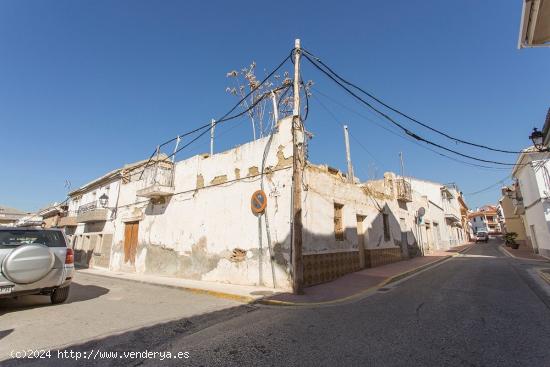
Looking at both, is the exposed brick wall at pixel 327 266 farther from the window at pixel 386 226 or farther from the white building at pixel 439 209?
the white building at pixel 439 209

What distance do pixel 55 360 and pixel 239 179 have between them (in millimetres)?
Answer: 7643

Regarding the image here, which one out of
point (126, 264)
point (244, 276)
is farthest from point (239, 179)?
point (126, 264)

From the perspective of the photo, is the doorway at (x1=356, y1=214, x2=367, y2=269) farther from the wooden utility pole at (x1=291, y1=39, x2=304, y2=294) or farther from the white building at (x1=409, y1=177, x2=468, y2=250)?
the white building at (x1=409, y1=177, x2=468, y2=250)

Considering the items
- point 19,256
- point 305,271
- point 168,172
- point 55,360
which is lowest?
point 55,360

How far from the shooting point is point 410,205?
2069 cm

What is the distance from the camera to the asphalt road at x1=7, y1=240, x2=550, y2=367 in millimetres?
3574

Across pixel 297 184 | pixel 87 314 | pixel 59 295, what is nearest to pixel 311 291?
pixel 297 184

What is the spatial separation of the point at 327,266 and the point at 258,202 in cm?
330

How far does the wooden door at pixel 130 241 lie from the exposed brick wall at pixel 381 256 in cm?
1193

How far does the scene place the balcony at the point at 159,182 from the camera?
13.1 m

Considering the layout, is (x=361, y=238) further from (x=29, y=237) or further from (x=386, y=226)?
(x=29, y=237)

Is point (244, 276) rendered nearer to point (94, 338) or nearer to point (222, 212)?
point (222, 212)

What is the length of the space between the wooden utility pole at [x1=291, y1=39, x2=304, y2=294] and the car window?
5901 mm

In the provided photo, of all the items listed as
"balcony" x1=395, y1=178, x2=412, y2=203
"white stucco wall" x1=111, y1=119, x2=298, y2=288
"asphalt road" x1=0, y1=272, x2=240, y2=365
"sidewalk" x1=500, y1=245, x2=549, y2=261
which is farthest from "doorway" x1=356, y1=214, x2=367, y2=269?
"sidewalk" x1=500, y1=245, x2=549, y2=261
